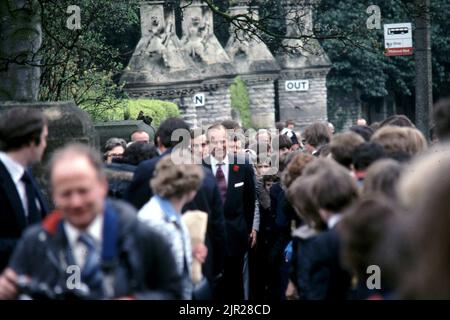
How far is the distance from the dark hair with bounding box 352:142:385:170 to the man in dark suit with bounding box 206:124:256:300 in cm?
305

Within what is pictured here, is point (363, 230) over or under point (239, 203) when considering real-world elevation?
over

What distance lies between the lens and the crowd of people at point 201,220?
419 cm

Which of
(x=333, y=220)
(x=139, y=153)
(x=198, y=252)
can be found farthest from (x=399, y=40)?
(x=333, y=220)

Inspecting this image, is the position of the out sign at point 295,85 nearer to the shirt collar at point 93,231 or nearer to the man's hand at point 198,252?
the man's hand at point 198,252

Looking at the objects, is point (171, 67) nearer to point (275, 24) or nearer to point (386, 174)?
point (275, 24)

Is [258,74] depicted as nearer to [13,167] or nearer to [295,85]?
[295,85]

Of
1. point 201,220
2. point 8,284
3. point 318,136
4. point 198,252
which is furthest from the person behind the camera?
point 318,136

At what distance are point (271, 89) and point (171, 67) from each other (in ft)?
38.8

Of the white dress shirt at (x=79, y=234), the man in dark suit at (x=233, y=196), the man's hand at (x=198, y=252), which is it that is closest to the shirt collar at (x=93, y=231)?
the white dress shirt at (x=79, y=234)

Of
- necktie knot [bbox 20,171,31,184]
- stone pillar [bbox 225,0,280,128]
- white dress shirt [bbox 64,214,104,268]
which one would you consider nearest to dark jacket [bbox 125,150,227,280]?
necktie knot [bbox 20,171,31,184]

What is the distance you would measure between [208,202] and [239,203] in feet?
7.23

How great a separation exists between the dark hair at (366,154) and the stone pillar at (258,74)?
117ft

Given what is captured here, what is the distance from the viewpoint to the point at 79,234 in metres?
5.57

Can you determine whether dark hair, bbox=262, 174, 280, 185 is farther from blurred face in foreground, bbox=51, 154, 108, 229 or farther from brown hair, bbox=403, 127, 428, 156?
blurred face in foreground, bbox=51, 154, 108, 229
